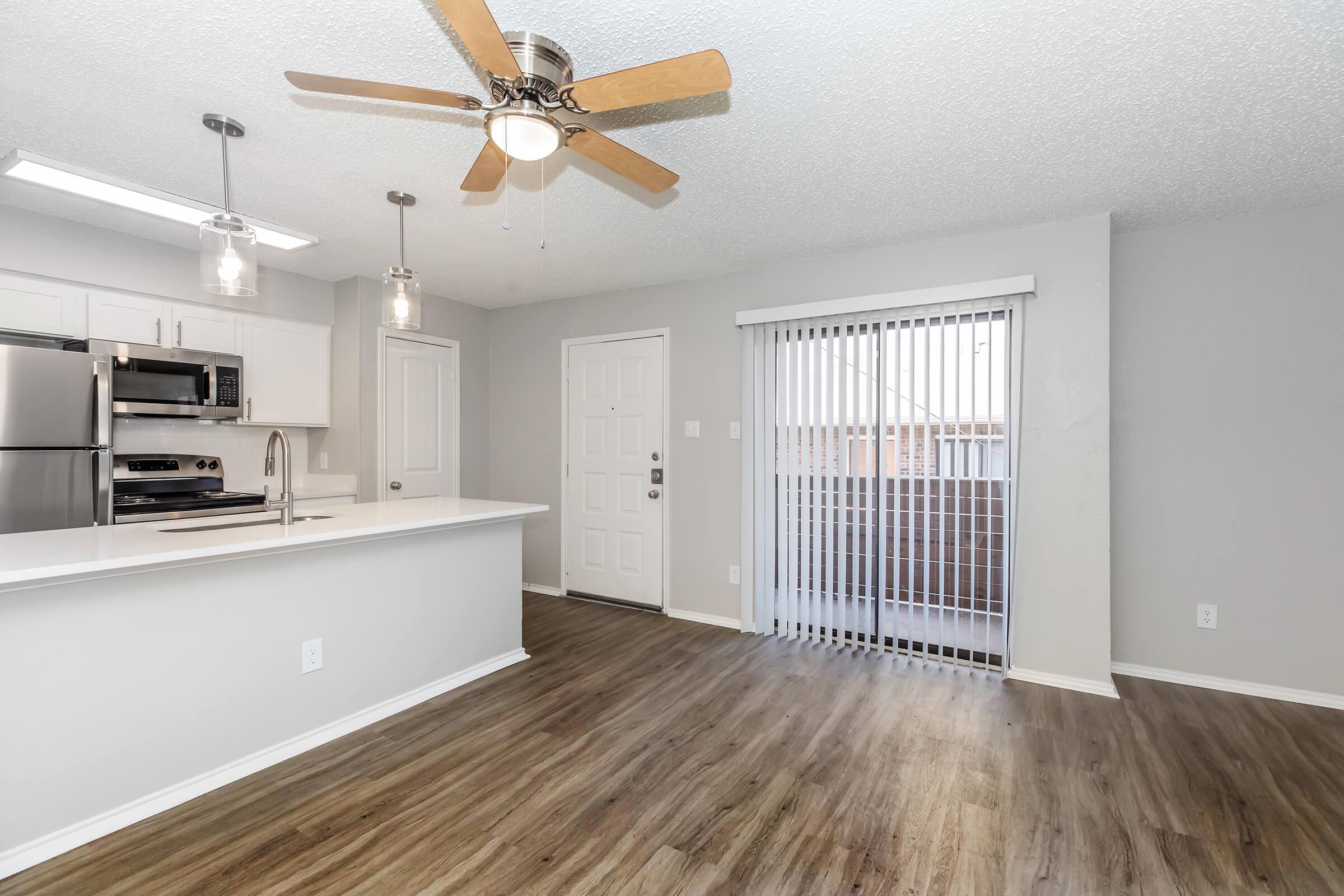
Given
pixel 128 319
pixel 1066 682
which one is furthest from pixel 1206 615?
pixel 128 319

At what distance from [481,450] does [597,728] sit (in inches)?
125

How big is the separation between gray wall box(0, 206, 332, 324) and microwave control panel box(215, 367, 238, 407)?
42 centimetres

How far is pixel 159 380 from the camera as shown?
11.3 ft

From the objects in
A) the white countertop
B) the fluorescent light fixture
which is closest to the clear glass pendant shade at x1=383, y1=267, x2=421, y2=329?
the fluorescent light fixture

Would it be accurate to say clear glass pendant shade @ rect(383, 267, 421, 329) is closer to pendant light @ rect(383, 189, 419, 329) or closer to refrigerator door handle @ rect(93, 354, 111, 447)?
pendant light @ rect(383, 189, 419, 329)

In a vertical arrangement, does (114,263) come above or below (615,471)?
above

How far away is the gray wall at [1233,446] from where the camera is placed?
9.58ft

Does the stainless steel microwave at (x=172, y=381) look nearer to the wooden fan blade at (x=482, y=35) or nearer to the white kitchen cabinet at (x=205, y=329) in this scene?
the white kitchen cabinet at (x=205, y=329)

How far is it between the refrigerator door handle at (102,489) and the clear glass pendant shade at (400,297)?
1840 mm

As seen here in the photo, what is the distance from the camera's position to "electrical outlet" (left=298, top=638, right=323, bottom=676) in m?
2.42

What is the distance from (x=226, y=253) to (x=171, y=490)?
86.1 inches

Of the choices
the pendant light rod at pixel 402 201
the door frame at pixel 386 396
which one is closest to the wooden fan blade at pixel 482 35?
the pendant light rod at pixel 402 201

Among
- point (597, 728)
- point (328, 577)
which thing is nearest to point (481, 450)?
point (328, 577)

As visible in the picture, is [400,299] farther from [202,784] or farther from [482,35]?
[202,784]
